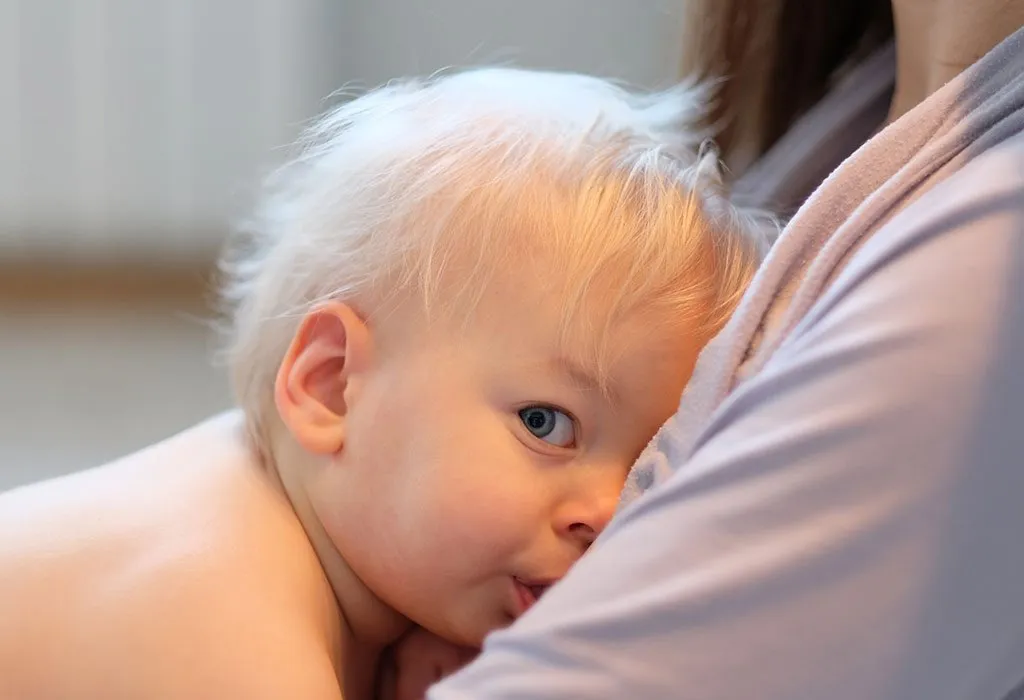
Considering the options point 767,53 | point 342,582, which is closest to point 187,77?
point 767,53

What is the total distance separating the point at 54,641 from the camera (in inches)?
25.6

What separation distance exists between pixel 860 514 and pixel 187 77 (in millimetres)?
1605

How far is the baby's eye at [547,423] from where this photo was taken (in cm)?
65

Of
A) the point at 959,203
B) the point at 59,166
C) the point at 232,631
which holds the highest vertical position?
the point at 959,203

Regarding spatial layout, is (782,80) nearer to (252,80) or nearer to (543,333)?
(543,333)

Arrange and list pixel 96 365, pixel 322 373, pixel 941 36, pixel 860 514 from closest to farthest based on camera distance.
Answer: pixel 860 514, pixel 941 36, pixel 322 373, pixel 96 365

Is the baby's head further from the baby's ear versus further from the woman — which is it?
the woman

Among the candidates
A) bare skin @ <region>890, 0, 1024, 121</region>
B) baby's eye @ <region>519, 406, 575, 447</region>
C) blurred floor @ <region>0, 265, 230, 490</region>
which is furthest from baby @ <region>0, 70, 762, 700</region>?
blurred floor @ <region>0, 265, 230, 490</region>

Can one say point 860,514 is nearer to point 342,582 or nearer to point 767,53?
point 342,582

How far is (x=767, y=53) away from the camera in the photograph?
90cm

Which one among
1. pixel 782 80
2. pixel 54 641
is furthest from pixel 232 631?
pixel 782 80

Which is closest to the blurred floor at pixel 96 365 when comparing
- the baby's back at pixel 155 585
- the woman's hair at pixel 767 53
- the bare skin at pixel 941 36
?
the baby's back at pixel 155 585

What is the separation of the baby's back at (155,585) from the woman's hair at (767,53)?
1.57ft

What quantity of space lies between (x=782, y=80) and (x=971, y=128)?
0.45m
